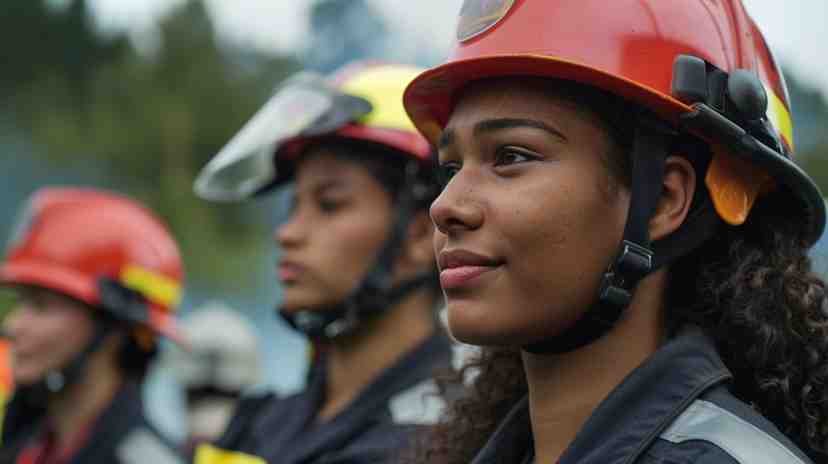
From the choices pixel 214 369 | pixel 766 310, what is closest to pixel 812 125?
pixel 766 310

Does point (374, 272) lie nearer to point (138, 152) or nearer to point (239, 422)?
point (239, 422)

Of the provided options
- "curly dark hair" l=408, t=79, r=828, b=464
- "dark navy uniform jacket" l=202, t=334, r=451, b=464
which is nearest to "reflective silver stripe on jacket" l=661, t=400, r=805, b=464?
"curly dark hair" l=408, t=79, r=828, b=464

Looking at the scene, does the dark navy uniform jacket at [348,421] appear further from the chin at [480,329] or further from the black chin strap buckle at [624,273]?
the black chin strap buckle at [624,273]

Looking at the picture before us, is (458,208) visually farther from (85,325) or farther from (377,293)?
(85,325)

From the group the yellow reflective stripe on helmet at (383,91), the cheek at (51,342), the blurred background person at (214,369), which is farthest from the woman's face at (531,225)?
the blurred background person at (214,369)

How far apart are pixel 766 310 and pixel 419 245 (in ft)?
5.94

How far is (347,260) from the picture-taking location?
13.1ft

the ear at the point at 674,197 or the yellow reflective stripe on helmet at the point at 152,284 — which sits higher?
the ear at the point at 674,197

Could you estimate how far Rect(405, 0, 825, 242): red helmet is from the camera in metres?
2.40

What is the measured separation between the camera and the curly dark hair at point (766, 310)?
242 centimetres

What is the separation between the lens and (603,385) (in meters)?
2.44

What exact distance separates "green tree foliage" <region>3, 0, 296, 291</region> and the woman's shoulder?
503 inches

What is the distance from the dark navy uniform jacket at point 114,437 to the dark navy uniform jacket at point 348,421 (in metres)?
1.08

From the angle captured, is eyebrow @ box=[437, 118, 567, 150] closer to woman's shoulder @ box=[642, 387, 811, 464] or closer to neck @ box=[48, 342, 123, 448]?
woman's shoulder @ box=[642, 387, 811, 464]
